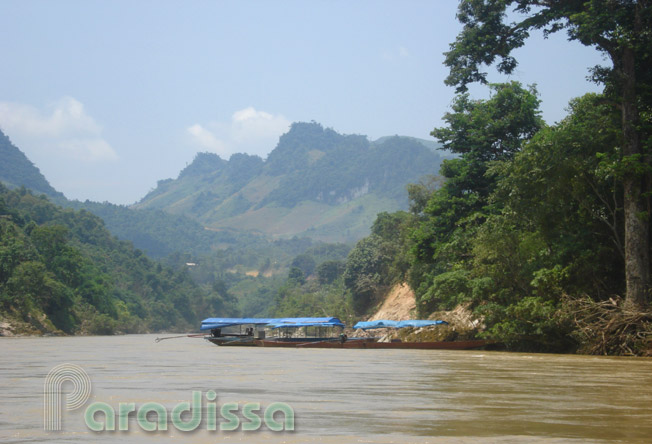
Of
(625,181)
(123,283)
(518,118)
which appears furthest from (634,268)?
(123,283)

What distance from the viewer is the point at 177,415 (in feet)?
28.2

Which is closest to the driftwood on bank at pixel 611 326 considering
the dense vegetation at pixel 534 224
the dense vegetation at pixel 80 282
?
the dense vegetation at pixel 534 224

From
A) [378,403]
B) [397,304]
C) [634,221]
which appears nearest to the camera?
[378,403]

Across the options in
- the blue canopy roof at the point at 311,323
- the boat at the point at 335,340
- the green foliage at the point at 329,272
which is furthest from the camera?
the green foliage at the point at 329,272

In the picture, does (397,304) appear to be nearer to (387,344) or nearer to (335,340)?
(335,340)

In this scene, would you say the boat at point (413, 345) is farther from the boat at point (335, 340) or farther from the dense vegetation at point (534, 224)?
the dense vegetation at point (534, 224)

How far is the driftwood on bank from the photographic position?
22141 mm

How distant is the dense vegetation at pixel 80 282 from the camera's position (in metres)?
64.1

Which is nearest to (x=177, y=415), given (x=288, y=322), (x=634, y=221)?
(x=634, y=221)

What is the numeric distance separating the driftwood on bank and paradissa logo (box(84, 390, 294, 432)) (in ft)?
52.5

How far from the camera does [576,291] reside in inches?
995

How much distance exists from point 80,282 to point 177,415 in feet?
257

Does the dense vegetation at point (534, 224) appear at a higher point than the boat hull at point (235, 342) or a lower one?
higher

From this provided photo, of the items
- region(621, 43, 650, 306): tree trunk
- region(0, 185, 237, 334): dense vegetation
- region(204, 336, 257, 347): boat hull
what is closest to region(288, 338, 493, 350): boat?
region(204, 336, 257, 347): boat hull
